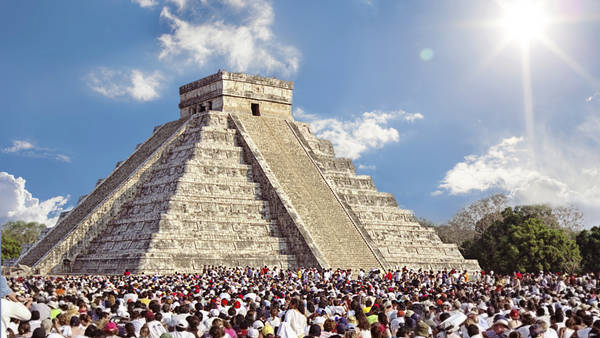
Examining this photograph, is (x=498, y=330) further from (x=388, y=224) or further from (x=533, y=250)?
(x=533, y=250)

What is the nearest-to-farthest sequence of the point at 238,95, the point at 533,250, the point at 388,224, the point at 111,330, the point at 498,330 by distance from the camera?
the point at 111,330 < the point at 498,330 < the point at 388,224 < the point at 533,250 < the point at 238,95

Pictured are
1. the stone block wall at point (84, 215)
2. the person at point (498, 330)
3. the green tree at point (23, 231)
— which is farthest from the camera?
the green tree at point (23, 231)

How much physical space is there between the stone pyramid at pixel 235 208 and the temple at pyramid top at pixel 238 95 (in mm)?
70

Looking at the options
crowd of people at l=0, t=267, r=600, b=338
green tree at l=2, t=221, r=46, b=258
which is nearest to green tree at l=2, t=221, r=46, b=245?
green tree at l=2, t=221, r=46, b=258

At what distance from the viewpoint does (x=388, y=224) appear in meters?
35.6

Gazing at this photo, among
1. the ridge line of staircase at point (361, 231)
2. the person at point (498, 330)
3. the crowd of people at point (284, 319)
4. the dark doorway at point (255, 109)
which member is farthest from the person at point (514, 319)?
the dark doorway at point (255, 109)

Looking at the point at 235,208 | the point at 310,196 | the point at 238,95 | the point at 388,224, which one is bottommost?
the point at 235,208

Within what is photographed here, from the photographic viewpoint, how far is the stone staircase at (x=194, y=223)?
2797cm

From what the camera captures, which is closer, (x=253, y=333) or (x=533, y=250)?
(x=253, y=333)

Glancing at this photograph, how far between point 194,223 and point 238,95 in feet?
39.2

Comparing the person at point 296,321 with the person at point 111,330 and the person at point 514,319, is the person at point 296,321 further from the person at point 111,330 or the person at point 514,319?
the person at point 514,319

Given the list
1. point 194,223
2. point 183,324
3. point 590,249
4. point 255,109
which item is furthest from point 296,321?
point 590,249

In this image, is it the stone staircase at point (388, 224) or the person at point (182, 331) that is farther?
the stone staircase at point (388, 224)

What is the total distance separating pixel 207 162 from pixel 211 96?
7668 mm
